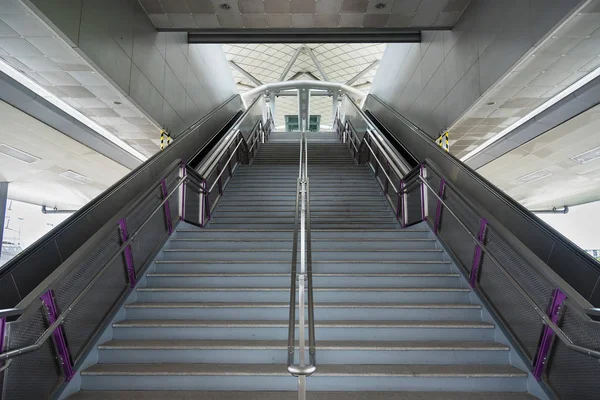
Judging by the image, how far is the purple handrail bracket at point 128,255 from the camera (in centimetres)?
275

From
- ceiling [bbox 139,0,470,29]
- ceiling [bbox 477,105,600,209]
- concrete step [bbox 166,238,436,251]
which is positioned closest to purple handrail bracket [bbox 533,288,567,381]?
concrete step [bbox 166,238,436,251]

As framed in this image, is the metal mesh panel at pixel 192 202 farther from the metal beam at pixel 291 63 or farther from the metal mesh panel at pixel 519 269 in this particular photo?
the metal beam at pixel 291 63

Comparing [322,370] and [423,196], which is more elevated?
[423,196]

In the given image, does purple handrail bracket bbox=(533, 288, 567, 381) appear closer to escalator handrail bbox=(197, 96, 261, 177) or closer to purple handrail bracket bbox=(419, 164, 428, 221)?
purple handrail bracket bbox=(419, 164, 428, 221)

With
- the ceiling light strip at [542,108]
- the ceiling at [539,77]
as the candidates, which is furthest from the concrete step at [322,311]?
the ceiling light strip at [542,108]

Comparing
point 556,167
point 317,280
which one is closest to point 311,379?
point 317,280

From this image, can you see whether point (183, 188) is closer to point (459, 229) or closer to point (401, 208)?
point (401, 208)

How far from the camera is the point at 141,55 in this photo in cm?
528

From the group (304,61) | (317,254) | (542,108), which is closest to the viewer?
(317,254)

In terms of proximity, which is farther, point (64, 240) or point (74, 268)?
point (64, 240)

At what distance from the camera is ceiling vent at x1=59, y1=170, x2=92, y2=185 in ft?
29.6

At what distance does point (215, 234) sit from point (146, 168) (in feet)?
3.41

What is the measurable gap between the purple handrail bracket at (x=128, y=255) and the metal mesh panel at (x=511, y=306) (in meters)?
2.79

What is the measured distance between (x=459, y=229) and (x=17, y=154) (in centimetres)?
831
